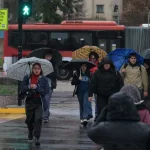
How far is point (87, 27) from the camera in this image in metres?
33.3

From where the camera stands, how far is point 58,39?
111 feet

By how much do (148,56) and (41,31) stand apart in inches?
849

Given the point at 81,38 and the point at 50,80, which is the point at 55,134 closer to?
the point at 50,80

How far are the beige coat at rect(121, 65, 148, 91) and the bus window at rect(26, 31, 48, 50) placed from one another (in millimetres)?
21440

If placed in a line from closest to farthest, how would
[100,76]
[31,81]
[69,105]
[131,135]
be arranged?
1. [131,135]
2. [31,81]
3. [100,76]
4. [69,105]

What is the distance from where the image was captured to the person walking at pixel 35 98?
35.2 feet

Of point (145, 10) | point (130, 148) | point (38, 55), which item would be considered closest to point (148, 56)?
point (38, 55)

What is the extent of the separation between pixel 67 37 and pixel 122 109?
28.8m

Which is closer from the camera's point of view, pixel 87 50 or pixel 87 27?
pixel 87 50

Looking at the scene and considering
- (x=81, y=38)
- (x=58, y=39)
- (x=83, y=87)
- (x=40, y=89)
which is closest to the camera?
(x=40, y=89)

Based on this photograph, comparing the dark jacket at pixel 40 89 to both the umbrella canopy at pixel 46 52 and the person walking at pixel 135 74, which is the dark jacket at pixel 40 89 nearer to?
the person walking at pixel 135 74

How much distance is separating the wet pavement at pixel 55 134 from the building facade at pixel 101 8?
223ft

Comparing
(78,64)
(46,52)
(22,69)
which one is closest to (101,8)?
(46,52)

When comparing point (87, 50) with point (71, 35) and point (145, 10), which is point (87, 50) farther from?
point (145, 10)
